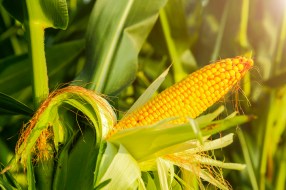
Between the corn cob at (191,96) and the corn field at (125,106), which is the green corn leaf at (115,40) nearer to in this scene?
the corn field at (125,106)

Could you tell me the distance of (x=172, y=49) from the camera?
1227mm

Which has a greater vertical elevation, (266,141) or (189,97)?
(189,97)

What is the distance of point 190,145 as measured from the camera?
706 millimetres

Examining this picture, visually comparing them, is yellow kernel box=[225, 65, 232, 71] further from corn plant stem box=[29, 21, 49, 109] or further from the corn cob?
corn plant stem box=[29, 21, 49, 109]

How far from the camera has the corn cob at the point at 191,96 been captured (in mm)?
722

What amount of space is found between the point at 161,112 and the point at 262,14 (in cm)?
89

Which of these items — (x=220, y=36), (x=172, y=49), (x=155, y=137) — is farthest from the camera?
(x=220, y=36)

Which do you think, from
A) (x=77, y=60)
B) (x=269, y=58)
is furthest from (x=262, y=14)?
(x=77, y=60)

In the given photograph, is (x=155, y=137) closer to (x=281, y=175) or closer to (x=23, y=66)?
(x=23, y=66)

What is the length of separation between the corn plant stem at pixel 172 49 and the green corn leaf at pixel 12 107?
473 millimetres

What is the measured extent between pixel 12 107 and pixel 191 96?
0.27 meters

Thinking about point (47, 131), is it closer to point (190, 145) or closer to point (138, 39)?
point (190, 145)

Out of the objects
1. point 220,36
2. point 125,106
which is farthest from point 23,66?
point 220,36

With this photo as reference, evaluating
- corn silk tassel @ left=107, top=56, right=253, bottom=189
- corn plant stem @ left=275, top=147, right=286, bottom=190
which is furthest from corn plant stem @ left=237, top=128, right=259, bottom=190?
corn silk tassel @ left=107, top=56, right=253, bottom=189
